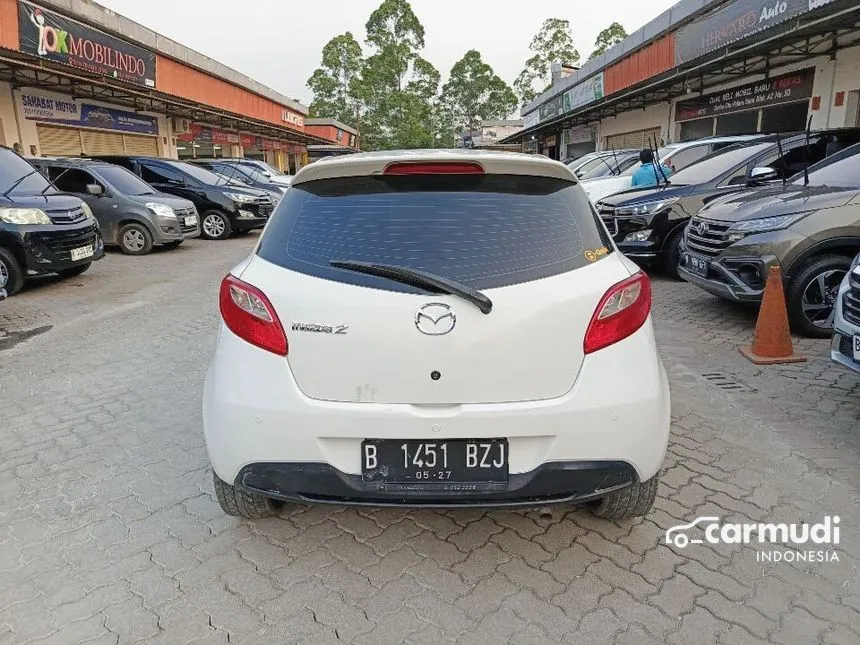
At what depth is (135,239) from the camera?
1099 cm

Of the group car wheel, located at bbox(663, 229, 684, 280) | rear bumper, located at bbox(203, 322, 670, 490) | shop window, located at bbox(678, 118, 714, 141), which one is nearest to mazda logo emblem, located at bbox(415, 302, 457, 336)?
rear bumper, located at bbox(203, 322, 670, 490)

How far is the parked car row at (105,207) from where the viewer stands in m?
7.30

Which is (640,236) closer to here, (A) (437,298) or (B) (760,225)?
(B) (760,225)

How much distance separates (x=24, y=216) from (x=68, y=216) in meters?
0.55

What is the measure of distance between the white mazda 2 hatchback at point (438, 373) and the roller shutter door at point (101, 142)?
58.9 ft

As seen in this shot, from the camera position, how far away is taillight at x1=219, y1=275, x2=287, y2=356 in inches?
87.8

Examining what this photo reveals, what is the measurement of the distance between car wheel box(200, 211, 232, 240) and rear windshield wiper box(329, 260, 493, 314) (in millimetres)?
12113

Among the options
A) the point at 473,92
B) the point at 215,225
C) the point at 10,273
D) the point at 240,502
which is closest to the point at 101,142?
the point at 215,225

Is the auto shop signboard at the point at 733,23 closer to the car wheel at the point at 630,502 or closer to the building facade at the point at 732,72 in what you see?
the building facade at the point at 732,72

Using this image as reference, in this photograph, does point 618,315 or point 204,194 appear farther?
point 204,194

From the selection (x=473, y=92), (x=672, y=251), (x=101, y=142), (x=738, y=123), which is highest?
(x=473, y=92)

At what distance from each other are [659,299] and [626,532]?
4923 millimetres

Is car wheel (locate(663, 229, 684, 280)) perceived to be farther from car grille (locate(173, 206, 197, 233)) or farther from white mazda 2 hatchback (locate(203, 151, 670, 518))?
car grille (locate(173, 206, 197, 233))

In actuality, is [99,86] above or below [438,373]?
above
